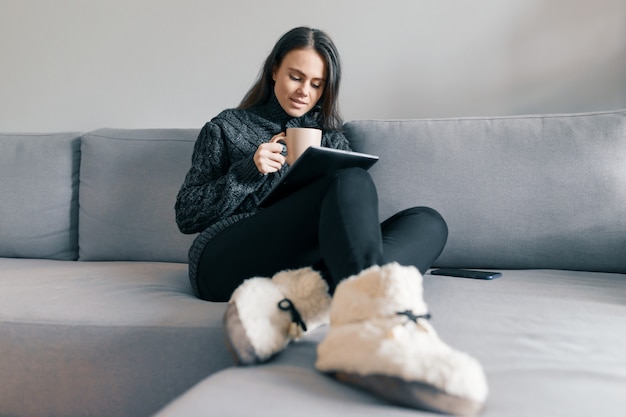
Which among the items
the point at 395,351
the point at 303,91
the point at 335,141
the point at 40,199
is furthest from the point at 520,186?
the point at 40,199

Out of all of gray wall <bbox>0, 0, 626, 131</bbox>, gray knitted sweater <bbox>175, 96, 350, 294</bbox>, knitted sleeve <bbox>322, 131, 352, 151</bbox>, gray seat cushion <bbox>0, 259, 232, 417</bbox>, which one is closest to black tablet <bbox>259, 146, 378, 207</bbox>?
gray knitted sweater <bbox>175, 96, 350, 294</bbox>

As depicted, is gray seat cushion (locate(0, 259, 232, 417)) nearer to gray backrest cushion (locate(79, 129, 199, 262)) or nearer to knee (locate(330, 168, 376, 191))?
knee (locate(330, 168, 376, 191))

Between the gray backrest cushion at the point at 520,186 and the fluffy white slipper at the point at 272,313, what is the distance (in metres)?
0.70

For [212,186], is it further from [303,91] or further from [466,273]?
[466,273]

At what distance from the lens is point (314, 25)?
2143 mm

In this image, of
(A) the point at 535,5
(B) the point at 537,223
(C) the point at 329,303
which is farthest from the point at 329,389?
(A) the point at 535,5

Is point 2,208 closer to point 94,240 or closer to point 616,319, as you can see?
point 94,240

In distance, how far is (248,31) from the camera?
2.21 metres

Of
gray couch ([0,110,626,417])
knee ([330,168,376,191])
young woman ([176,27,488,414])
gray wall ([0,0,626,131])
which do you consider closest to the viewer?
gray couch ([0,110,626,417])

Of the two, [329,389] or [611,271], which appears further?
[611,271]

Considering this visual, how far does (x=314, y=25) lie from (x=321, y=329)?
136 centimetres

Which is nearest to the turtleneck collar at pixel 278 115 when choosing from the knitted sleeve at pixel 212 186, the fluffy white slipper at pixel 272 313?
the knitted sleeve at pixel 212 186

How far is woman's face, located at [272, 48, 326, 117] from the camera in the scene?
1.61m

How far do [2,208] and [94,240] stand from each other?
34 centimetres
